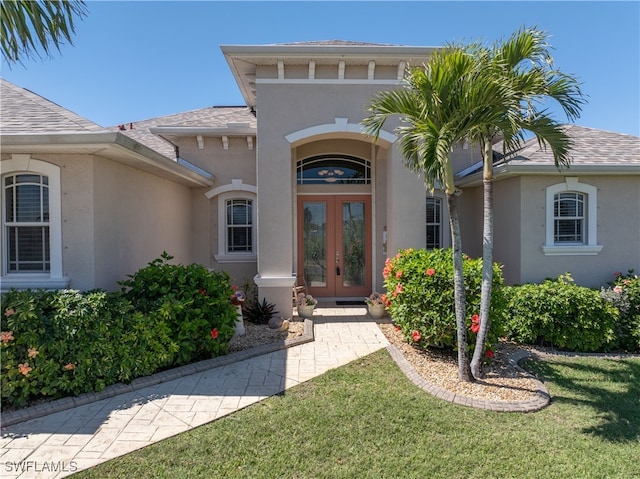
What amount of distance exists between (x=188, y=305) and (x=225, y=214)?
209 inches

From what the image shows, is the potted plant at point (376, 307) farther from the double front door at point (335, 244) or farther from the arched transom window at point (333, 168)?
the arched transom window at point (333, 168)

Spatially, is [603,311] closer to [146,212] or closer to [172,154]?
[146,212]

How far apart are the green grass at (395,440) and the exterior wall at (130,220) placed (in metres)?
3.86

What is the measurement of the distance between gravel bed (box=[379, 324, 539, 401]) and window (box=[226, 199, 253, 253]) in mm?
5730

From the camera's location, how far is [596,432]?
3975mm

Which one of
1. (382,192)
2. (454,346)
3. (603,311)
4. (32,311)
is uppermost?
(382,192)

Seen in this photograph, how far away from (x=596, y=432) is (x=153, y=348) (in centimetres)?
594

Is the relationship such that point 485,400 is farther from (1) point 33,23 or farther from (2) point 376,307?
(1) point 33,23

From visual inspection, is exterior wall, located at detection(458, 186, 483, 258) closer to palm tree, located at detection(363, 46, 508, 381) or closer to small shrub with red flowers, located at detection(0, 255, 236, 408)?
palm tree, located at detection(363, 46, 508, 381)

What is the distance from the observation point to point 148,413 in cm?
432

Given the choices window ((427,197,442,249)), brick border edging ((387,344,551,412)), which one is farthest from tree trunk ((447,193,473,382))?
window ((427,197,442,249))

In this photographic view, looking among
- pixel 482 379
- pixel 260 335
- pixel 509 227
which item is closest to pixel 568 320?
pixel 509 227

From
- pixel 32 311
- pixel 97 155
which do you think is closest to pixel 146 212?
pixel 97 155

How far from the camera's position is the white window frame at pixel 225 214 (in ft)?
34.2
